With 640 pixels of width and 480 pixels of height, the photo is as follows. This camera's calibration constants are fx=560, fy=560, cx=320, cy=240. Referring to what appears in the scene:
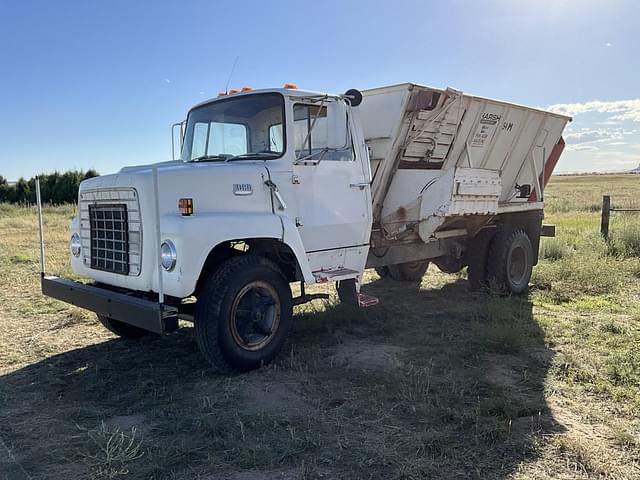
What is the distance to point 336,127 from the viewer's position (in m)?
5.57

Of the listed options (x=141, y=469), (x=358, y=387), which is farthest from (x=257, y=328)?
(x=141, y=469)

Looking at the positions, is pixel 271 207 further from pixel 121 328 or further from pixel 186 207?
pixel 121 328

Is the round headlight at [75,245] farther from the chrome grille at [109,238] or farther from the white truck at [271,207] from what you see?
the chrome grille at [109,238]

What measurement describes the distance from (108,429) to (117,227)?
1.87 meters

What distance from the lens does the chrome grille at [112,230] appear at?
496cm

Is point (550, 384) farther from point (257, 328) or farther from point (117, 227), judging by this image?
point (117, 227)

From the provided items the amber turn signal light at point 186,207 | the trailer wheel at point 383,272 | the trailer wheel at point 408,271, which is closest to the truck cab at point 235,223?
the amber turn signal light at point 186,207

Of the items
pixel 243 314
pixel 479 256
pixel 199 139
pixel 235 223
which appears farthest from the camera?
pixel 479 256

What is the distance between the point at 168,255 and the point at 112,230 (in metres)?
0.91

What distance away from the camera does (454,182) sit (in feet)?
22.6

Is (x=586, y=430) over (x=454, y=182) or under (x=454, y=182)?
under

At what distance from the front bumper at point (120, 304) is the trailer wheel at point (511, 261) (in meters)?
5.53

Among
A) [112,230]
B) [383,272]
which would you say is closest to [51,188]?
[383,272]

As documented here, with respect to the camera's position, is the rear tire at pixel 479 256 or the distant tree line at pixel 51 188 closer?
the rear tire at pixel 479 256
